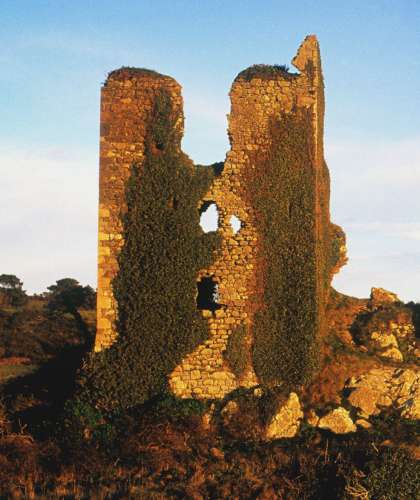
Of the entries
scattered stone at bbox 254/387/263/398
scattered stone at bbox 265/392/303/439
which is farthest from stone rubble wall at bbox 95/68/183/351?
scattered stone at bbox 265/392/303/439

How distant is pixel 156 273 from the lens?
1515 cm

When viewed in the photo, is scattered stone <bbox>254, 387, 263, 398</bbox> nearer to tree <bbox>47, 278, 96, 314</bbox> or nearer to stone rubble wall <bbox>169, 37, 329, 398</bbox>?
stone rubble wall <bbox>169, 37, 329, 398</bbox>

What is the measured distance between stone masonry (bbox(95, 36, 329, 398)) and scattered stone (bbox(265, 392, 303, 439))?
980 mm

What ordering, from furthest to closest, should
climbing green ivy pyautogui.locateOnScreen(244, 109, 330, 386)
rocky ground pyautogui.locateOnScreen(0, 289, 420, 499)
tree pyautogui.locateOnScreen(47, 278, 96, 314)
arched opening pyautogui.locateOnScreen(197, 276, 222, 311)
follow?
tree pyautogui.locateOnScreen(47, 278, 96, 314), arched opening pyautogui.locateOnScreen(197, 276, 222, 311), climbing green ivy pyautogui.locateOnScreen(244, 109, 330, 386), rocky ground pyautogui.locateOnScreen(0, 289, 420, 499)

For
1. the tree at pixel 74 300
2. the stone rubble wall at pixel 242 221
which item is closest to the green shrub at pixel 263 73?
the stone rubble wall at pixel 242 221

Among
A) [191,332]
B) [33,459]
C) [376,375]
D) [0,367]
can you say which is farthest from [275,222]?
[0,367]

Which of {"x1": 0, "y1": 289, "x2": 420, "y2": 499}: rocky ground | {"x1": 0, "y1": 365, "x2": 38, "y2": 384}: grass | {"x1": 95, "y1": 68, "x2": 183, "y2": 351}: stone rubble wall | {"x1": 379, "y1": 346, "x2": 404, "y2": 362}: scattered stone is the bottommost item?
{"x1": 0, "y1": 289, "x2": 420, "y2": 499}: rocky ground

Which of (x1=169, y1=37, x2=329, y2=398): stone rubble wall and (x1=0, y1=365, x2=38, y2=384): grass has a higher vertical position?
(x1=169, y1=37, x2=329, y2=398): stone rubble wall

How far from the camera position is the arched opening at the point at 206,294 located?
1627 cm

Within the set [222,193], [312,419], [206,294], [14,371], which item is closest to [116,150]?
[222,193]

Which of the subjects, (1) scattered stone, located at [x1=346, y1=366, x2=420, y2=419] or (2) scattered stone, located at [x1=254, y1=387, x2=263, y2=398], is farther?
(2) scattered stone, located at [x1=254, y1=387, x2=263, y2=398]

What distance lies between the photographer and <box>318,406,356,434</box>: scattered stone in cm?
1410

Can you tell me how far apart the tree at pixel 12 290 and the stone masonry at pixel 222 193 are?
75.5ft

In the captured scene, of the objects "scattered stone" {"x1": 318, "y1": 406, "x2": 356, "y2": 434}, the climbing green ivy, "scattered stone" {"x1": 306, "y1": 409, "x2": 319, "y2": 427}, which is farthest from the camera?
the climbing green ivy
